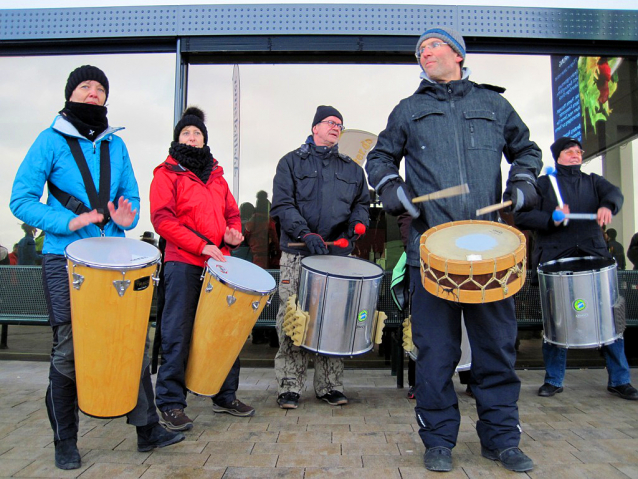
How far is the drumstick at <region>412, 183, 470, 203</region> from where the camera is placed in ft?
7.55

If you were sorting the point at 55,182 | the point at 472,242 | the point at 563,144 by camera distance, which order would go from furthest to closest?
the point at 563,144
the point at 55,182
the point at 472,242

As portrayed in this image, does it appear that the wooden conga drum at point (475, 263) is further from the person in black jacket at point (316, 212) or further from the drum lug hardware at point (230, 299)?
the person in black jacket at point (316, 212)

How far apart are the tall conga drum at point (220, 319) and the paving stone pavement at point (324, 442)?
304 mm

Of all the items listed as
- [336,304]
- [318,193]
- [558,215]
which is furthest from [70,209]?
[558,215]

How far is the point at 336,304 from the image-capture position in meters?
3.21

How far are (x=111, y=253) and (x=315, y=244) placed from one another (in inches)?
53.8

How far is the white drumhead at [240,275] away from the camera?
2.80 m

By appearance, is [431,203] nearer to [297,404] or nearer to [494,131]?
[494,131]

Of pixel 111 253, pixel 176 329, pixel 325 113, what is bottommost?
pixel 176 329

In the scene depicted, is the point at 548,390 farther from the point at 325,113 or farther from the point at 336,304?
the point at 325,113

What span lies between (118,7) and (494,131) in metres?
3.75

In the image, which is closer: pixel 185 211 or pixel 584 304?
pixel 185 211

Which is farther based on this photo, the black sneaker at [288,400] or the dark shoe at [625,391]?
the dark shoe at [625,391]

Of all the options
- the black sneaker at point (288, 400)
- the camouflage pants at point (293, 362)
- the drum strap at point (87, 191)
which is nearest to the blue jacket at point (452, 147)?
the camouflage pants at point (293, 362)
